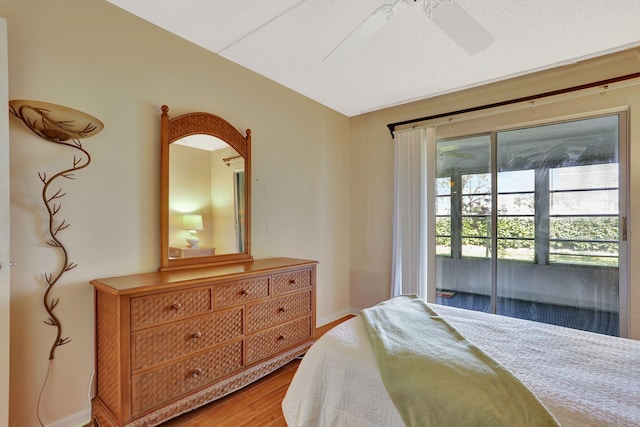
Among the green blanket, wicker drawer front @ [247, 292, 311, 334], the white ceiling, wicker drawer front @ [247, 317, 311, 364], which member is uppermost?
the white ceiling

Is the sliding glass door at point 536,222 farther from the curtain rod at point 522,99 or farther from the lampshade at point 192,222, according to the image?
the lampshade at point 192,222

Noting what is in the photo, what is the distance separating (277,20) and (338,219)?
7.67 feet

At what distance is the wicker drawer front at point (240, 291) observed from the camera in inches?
79.4

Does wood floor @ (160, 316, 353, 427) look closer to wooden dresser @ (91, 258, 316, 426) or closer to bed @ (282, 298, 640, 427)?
wooden dresser @ (91, 258, 316, 426)

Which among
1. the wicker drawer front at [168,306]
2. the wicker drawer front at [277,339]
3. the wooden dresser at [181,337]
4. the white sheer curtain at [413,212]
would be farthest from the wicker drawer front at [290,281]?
the white sheer curtain at [413,212]

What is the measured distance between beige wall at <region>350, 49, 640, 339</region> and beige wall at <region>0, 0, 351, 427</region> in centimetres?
161

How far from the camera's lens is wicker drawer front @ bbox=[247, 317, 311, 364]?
7.27ft

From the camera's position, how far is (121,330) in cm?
159

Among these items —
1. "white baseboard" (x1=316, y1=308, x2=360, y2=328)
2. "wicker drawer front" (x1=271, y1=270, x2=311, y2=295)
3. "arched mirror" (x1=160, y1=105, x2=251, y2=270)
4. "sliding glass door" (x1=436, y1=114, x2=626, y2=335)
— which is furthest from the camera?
"white baseboard" (x1=316, y1=308, x2=360, y2=328)

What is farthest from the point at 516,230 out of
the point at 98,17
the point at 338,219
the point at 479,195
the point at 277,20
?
the point at 98,17

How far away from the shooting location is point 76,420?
1.80 meters

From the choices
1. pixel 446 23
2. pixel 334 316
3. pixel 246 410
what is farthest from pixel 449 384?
pixel 334 316

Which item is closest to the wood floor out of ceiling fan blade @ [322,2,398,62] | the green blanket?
the green blanket

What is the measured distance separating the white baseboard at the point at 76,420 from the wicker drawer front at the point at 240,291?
3.13 feet
